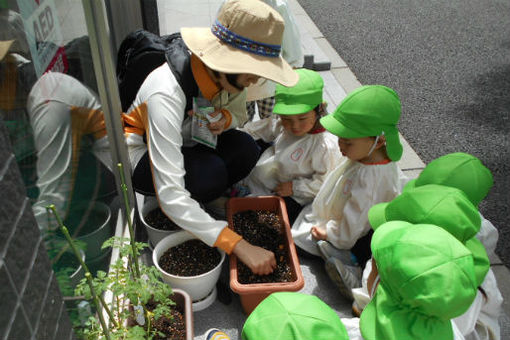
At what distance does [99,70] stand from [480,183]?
1.87 m

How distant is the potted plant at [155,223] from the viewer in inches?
93.7

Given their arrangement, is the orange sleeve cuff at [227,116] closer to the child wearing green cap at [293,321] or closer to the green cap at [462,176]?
the green cap at [462,176]

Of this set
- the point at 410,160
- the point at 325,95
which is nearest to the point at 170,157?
the point at 410,160

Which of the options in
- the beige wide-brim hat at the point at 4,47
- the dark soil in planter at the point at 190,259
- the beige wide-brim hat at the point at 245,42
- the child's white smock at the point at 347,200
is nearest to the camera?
the beige wide-brim hat at the point at 4,47

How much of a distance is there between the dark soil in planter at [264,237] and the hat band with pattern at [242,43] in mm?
950

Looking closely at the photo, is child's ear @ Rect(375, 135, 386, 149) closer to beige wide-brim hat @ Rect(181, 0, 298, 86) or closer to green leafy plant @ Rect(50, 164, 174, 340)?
beige wide-brim hat @ Rect(181, 0, 298, 86)

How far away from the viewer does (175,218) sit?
2.12 m

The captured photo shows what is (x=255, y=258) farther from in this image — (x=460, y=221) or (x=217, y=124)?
(x=460, y=221)

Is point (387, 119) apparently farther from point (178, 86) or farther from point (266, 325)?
point (266, 325)

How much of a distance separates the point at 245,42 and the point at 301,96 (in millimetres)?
Answer: 583

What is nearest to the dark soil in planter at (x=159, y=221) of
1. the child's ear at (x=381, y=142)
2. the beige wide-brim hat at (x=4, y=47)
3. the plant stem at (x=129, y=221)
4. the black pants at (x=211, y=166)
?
the black pants at (x=211, y=166)

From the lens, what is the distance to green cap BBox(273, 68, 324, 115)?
2518mm

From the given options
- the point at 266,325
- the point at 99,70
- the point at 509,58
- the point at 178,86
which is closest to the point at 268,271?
the point at 266,325

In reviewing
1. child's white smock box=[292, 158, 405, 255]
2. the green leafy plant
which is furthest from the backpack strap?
child's white smock box=[292, 158, 405, 255]
